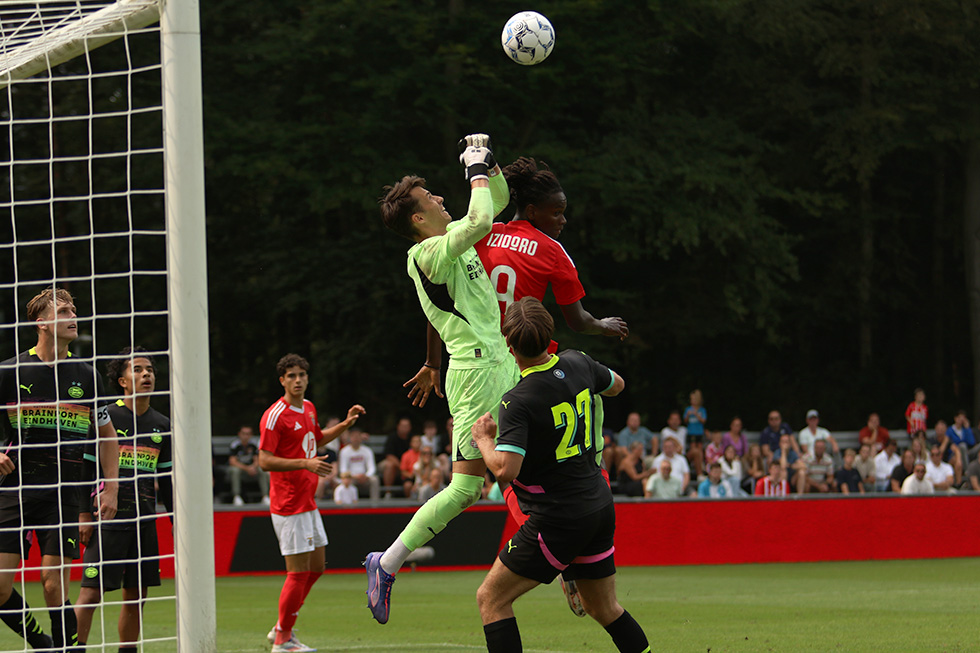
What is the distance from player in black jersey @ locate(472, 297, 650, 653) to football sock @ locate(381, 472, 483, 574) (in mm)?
618

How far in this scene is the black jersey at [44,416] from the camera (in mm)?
7828

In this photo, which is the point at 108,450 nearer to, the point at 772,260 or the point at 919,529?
the point at 919,529

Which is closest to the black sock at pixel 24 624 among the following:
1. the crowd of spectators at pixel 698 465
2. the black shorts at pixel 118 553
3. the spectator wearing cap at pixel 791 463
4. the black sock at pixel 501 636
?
the black shorts at pixel 118 553

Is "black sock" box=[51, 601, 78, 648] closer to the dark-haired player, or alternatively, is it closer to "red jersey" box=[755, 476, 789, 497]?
the dark-haired player

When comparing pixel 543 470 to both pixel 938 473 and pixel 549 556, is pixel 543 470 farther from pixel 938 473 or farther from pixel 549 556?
pixel 938 473

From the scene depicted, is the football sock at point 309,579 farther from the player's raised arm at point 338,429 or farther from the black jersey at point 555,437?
the black jersey at point 555,437

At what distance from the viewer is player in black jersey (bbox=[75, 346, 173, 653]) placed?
7781mm

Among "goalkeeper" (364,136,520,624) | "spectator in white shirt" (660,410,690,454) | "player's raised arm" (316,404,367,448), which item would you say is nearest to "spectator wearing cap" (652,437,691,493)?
"spectator in white shirt" (660,410,690,454)

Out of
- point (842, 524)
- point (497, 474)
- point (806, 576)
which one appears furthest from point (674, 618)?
point (842, 524)

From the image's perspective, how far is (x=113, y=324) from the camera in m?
26.3

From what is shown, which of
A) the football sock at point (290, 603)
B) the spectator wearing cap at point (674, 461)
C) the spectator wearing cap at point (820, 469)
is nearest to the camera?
the football sock at point (290, 603)

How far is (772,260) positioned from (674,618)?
16.7 meters

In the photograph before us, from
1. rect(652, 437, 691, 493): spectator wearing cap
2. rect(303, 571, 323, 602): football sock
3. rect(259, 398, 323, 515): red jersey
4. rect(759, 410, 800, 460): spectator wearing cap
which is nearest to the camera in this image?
rect(303, 571, 323, 602): football sock

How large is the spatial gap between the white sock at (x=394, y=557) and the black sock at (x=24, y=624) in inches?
106
